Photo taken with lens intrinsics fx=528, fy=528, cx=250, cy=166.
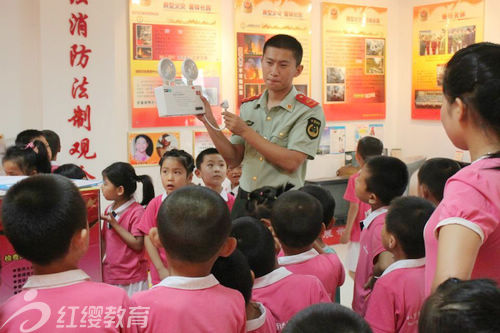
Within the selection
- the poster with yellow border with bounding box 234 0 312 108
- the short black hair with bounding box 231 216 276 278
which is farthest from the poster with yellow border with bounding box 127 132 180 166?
the short black hair with bounding box 231 216 276 278

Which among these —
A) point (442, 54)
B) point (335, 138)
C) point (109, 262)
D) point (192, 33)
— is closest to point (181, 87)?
point (109, 262)

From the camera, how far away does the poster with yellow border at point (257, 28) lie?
186 inches

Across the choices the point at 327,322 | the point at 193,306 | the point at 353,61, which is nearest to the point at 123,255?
the point at 193,306

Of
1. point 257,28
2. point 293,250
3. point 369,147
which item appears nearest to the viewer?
point 293,250

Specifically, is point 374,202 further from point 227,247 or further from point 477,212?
point 477,212

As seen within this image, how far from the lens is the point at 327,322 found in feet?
3.17

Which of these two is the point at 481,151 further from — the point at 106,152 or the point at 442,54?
the point at 442,54

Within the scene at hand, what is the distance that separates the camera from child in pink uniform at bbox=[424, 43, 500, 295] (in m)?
0.93

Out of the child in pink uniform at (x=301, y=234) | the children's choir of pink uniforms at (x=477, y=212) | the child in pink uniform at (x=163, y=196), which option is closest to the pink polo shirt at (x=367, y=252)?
the child in pink uniform at (x=301, y=234)

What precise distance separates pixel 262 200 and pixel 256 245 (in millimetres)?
591

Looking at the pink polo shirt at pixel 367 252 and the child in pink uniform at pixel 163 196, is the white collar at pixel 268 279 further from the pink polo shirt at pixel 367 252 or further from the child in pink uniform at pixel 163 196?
the child in pink uniform at pixel 163 196

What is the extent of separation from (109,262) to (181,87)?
99 cm

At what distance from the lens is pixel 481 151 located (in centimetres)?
104

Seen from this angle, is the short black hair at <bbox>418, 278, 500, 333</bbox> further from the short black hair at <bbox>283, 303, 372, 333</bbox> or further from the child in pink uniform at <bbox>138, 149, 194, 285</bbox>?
the child in pink uniform at <bbox>138, 149, 194, 285</bbox>
